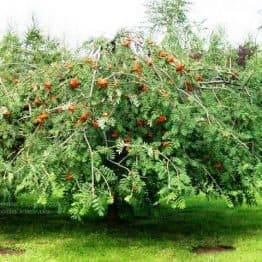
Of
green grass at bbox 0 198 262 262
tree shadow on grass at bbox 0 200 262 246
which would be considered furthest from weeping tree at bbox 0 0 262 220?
tree shadow on grass at bbox 0 200 262 246

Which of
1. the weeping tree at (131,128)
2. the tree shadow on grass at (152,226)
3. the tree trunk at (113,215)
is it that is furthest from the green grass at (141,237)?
A: the weeping tree at (131,128)

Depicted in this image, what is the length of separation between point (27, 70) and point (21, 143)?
1.10 m

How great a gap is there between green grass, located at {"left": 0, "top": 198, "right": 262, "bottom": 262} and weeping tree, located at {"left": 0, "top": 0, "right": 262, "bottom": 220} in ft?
1.78

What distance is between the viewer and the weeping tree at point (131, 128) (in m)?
6.99

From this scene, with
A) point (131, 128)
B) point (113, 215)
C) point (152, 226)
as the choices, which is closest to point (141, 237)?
point (152, 226)

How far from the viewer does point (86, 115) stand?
6.95 meters

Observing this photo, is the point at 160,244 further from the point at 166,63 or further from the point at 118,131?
the point at 166,63

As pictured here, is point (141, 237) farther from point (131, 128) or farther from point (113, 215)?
point (131, 128)

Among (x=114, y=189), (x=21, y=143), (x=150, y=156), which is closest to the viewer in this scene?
(x=150, y=156)

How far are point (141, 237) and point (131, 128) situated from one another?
1648 mm

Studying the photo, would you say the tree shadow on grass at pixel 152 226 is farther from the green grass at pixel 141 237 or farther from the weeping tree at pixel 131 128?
the weeping tree at pixel 131 128

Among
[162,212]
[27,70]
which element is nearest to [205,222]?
[162,212]

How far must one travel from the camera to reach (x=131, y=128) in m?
7.53

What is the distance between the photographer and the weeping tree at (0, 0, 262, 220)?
6.99 metres
